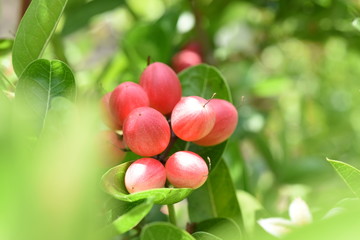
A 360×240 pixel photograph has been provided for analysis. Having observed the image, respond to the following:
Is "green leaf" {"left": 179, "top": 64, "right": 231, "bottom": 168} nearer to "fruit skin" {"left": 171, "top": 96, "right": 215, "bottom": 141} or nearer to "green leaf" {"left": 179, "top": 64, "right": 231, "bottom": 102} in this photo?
"green leaf" {"left": 179, "top": 64, "right": 231, "bottom": 102}

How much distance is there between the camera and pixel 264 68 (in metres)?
1.93

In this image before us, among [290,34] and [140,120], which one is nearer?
[140,120]

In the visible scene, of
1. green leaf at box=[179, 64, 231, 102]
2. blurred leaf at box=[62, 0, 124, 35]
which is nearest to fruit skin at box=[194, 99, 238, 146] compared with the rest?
green leaf at box=[179, 64, 231, 102]

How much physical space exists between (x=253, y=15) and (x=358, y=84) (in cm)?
42

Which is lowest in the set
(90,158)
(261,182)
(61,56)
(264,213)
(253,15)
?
(261,182)

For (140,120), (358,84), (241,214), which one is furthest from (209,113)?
(358,84)

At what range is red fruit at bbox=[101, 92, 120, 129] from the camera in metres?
0.65

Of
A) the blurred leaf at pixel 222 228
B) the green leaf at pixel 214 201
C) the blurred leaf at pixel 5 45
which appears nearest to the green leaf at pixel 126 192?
the blurred leaf at pixel 222 228

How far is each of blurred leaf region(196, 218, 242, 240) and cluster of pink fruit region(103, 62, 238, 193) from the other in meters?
0.11

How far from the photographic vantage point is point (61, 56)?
1046 mm

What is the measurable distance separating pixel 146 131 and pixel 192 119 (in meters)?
0.05

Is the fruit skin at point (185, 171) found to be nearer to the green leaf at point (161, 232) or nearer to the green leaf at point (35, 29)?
the green leaf at point (161, 232)

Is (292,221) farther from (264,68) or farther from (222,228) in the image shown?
(264,68)

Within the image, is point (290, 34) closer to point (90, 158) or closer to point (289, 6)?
point (289, 6)
